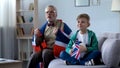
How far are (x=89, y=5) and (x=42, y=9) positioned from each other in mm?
1081

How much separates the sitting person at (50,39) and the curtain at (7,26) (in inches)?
71.5

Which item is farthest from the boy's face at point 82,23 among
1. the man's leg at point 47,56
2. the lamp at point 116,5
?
the lamp at point 116,5

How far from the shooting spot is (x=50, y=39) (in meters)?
3.54

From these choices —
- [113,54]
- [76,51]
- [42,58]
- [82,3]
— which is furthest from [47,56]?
[82,3]

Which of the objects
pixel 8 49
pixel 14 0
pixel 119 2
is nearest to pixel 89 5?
pixel 119 2

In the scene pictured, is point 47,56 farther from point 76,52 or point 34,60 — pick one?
point 76,52

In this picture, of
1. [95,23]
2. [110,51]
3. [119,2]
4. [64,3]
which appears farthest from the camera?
[64,3]

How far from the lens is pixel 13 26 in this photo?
207 inches

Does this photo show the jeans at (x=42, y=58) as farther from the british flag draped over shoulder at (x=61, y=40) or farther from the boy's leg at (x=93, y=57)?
the boy's leg at (x=93, y=57)

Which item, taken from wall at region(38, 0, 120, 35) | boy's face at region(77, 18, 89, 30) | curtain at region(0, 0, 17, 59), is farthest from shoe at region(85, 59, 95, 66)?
curtain at region(0, 0, 17, 59)

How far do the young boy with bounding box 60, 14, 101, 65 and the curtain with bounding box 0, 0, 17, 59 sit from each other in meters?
2.41

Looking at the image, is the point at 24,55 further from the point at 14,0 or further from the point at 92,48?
the point at 92,48

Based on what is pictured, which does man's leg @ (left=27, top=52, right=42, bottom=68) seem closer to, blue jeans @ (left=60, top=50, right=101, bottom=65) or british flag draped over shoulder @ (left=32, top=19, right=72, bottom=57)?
british flag draped over shoulder @ (left=32, top=19, right=72, bottom=57)

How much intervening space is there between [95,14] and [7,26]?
5.72 ft
